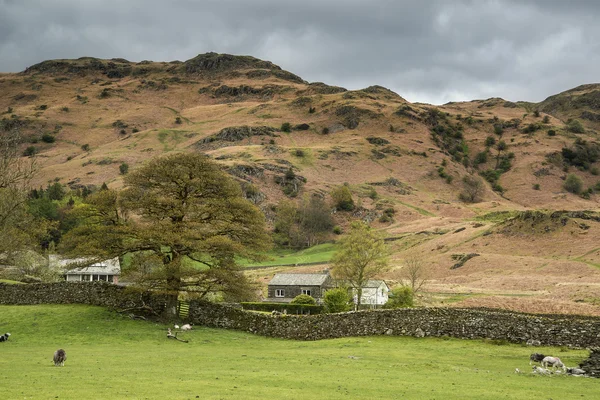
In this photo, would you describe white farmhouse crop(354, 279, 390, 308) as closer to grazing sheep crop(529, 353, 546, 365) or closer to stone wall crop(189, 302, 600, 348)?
stone wall crop(189, 302, 600, 348)

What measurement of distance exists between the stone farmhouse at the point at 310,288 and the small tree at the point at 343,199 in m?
92.1

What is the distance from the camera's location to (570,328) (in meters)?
33.0

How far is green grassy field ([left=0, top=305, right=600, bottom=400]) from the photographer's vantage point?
1972 centimetres

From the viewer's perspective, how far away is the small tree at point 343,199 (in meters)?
174

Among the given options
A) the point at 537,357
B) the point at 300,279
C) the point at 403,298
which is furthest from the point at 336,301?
the point at 537,357

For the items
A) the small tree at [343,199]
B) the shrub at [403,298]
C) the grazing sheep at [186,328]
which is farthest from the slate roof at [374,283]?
the small tree at [343,199]

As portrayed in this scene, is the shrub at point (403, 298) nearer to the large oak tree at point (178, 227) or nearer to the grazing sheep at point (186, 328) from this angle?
the large oak tree at point (178, 227)

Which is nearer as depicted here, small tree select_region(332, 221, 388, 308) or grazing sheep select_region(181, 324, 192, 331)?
grazing sheep select_region(181, 324, 192, 331)

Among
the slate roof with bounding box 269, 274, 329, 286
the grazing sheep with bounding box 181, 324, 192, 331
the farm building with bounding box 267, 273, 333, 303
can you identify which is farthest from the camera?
the slate roof with bounding box 269, 274, 329, 286

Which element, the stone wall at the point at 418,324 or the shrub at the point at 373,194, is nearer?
the stone wall at the point at 418,324

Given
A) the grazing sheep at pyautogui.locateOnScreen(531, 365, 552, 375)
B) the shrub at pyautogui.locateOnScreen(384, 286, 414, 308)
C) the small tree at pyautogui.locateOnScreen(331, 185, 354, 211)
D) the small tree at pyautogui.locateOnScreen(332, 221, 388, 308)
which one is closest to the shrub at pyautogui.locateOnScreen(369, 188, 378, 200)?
the small tree at pyautogui.locateOnScreen(331, 185, 354, 211)

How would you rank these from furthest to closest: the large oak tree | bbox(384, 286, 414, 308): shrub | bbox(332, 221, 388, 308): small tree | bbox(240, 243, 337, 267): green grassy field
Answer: bbox(240, 243, 337, 267): green grassy field → bbox(332, 221, 388, 308): small tree → bbox(384, 286, 414, 308): shrub → the large oak tree

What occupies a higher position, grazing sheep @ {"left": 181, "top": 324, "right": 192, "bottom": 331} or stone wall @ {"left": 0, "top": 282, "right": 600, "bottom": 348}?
stone wall @ {"left": 0, "top": 282, "right": 600, "bottom": 348}

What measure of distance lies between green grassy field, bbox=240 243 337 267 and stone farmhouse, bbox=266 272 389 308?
1389 inches
